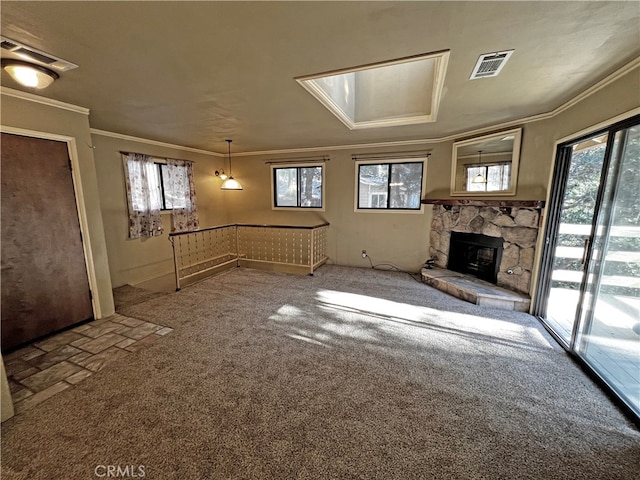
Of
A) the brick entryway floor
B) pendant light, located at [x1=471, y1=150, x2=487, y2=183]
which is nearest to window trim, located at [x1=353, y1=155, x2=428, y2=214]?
pendant light, located at [x1=471, y1=150, x2=487, y2=183]

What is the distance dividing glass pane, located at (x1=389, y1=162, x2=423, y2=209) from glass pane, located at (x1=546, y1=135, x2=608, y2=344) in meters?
2.32

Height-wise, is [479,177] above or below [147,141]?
below

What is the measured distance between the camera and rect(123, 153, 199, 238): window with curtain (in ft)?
14.9

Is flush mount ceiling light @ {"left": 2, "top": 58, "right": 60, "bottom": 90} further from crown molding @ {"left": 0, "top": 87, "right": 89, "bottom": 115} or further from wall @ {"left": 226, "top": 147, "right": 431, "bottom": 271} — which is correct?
wall @ {"left": 226, "top": 147, "right": 431, "bottom": 271}

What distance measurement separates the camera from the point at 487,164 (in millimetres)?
4156

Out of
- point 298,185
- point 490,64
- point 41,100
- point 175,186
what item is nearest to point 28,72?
point 41,100

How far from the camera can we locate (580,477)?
143 centimetres

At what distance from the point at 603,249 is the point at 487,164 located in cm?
230

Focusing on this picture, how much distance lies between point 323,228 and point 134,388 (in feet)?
14.1

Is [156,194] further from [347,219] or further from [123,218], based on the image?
[347,219]

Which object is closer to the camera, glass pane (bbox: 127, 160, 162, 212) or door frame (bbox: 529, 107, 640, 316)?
door frame (bbox: 529, 107, 640, 316)

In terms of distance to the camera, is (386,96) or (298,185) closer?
(386,96)

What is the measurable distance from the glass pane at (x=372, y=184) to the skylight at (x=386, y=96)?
56.4 inches

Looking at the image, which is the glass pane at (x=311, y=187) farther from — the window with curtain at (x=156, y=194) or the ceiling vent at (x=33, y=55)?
the ceiling vent at (x=33, y=55)
